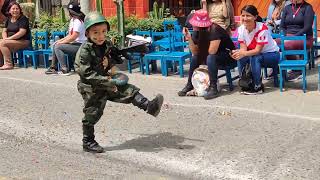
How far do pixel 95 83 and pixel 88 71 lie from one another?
0.15 m

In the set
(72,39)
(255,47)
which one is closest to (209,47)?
(255,47)

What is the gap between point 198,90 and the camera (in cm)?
848

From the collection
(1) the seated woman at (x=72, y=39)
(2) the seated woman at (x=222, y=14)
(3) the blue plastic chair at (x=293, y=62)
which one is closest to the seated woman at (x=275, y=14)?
(2) the seated woman at (x=222, y=14)

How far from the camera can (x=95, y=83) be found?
5867mm

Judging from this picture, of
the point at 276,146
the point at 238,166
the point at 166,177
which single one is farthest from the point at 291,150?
the point at 166,177

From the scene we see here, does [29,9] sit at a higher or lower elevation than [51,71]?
higher

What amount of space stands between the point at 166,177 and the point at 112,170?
0.57 metres

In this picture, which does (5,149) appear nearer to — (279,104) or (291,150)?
(291,150)

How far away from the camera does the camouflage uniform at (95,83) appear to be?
5871 millimetres

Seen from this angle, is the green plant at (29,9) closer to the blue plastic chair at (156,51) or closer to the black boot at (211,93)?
the blue plastic chair at (156,51)

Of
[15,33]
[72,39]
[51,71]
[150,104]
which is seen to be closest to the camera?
[150,104]

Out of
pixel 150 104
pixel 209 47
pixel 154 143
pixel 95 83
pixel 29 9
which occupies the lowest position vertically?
pixel 154 143

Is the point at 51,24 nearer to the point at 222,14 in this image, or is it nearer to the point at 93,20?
the point at 222,14

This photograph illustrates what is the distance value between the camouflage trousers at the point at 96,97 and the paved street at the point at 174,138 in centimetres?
43
